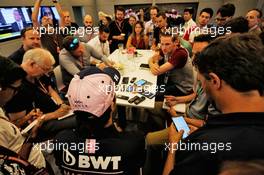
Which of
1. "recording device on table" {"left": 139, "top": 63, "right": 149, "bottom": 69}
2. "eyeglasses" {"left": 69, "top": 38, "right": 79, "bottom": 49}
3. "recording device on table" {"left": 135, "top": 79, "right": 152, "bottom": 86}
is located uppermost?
"eyeglasses" {"left": 69, "top": 38, "right": 79, "bottom": 49}

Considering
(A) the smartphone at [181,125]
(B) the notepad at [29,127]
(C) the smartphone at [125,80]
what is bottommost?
(A) the smartphone at [181,125]

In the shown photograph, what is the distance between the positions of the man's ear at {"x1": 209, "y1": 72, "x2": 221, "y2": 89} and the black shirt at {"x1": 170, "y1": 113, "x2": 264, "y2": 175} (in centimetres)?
13

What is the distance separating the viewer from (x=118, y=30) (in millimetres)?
4328

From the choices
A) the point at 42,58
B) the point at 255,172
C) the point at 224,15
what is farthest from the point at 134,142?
the point at 224,15

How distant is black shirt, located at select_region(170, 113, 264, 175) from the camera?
→ 56 cm

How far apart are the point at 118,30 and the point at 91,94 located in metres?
3.77

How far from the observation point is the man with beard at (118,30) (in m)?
4.24

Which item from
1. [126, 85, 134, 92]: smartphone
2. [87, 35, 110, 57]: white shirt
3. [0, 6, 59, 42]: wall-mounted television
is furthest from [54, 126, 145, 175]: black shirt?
[0, 6, 59, 42]: wall-mounted television

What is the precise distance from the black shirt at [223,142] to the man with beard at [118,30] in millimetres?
3800

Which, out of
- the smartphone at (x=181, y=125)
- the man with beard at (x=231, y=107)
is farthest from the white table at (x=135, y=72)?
the man with beard at (x=231, y=107)

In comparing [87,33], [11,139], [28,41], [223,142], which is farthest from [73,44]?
[223,142]

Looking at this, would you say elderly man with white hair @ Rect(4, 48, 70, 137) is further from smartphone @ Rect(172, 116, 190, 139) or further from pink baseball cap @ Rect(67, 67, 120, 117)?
smartphone @ Rect(172, 116, 190, 139)

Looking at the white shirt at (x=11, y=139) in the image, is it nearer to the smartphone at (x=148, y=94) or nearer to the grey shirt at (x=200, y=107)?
the smartphone at (x=148, y=94)

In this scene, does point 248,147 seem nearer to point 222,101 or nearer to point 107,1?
point 222,101
